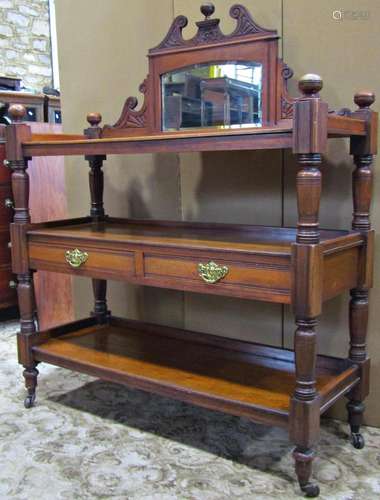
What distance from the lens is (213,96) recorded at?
221 cm

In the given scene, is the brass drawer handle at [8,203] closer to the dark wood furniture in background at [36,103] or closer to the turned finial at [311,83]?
the dark wood furniture in background at [36,103]

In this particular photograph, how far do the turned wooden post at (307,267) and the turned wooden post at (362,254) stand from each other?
1.25 ft

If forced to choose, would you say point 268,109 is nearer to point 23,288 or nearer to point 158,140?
point 158,140

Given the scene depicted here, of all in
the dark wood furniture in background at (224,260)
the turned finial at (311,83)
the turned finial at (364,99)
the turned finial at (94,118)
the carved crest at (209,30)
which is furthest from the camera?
the turned finial at (94,118)

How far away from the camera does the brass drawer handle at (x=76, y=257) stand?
2150mm

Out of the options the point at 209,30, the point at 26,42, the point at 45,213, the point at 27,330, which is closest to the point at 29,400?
the point at 27,330

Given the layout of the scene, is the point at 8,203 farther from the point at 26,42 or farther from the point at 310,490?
the point at 26,42

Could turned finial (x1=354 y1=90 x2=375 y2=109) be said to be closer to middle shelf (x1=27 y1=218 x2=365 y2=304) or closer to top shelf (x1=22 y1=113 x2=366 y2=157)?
top shelf (x1=22 y1=113 x2=366 y2=157)

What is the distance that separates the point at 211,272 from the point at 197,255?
7 centimetres

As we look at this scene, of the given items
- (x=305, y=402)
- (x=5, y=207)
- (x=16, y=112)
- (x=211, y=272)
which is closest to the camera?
(x=305, y=402)

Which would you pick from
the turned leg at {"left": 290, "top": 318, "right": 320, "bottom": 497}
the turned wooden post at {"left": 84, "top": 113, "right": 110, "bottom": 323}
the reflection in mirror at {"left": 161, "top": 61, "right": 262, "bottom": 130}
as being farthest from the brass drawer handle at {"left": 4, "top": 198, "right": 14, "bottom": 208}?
the turned leg at {"left": 290, "top": 318, "right": 320, "bottom": 497}

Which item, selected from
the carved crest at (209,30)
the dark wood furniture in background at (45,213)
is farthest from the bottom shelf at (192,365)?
the carved crest at (209,30)

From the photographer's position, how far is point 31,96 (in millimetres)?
→ 4367

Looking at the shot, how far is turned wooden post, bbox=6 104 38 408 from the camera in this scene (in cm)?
227
